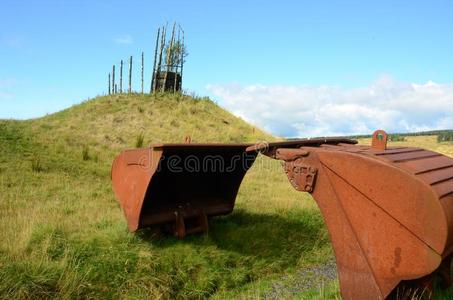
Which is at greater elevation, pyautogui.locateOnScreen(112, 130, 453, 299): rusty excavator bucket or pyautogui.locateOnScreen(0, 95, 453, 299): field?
pyautogui.locateOnScreen(112, 130, 453, 299): rusty excavator bucket

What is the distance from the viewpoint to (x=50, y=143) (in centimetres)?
1300

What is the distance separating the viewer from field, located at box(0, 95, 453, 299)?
15.1 ft

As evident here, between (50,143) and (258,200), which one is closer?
(258,200)

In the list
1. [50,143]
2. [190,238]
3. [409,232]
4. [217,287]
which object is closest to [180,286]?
[217,287]

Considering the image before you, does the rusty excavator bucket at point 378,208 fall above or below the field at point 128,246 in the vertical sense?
above

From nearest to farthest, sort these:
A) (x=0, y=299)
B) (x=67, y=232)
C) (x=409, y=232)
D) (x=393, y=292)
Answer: (x=409, y=232) < (x=393, y=292) < (x=0, y=299) < (x=67, y=232)

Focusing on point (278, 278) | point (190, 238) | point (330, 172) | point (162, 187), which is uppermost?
point (330, 172)

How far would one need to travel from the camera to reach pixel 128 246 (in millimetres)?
5422

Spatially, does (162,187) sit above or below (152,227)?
above

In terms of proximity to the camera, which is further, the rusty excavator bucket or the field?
the field

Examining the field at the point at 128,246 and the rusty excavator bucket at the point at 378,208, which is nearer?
the rusty excavator bucket at the point at 378,208

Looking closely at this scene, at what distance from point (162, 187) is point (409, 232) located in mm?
3866

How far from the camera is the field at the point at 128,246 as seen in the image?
4604 mm

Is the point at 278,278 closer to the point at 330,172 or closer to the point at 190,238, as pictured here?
the point at 190,238
